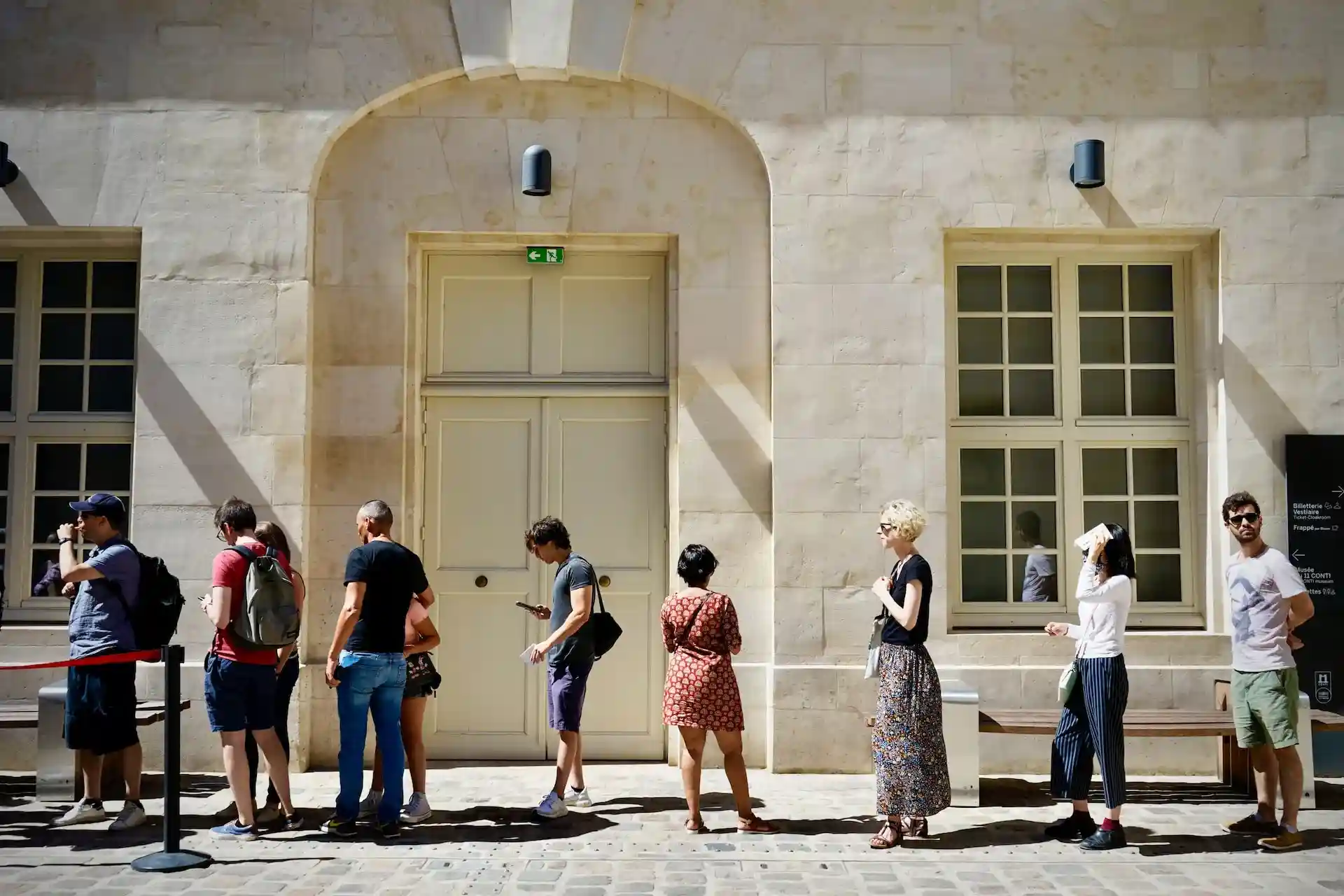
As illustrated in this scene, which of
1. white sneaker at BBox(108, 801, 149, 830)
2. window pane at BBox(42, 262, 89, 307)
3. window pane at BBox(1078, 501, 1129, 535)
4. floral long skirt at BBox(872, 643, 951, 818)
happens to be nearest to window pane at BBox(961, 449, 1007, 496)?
window pane at BBox(1078, 501, 1129, 535)

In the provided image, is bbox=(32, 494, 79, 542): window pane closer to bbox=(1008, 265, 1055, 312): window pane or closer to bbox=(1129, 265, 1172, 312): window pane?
bbox=(1008, 265, 1055, 312): window pane

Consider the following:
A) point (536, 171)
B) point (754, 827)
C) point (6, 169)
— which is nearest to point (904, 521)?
point (754, 827)

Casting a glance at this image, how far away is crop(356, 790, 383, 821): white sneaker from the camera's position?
6652 mm

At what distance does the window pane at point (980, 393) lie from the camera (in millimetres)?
8531

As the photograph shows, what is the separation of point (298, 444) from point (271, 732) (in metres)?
2.26

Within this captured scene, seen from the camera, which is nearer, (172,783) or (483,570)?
(172,783)

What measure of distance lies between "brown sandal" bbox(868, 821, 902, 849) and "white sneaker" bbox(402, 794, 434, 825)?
7.77 ft

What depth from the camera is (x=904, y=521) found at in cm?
625

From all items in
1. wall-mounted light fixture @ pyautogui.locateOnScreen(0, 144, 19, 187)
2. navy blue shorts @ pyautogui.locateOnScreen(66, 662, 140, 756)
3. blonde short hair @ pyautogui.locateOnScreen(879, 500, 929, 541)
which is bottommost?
navy blue shorts @ pyautogui.locateOnScreen(66, 662, 140, 756)

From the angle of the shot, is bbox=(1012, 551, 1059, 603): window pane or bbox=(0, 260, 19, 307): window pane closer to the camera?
bbox=(1012, 551, 1059, 603): window pane

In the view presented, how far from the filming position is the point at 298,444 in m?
8.06

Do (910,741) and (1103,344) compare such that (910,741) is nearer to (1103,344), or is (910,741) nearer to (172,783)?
(172,783)

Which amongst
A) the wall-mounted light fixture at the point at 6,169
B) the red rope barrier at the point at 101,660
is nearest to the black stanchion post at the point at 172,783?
the red rope barrier at the point at 101,660

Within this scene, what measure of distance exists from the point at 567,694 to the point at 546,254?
10.4 ft
